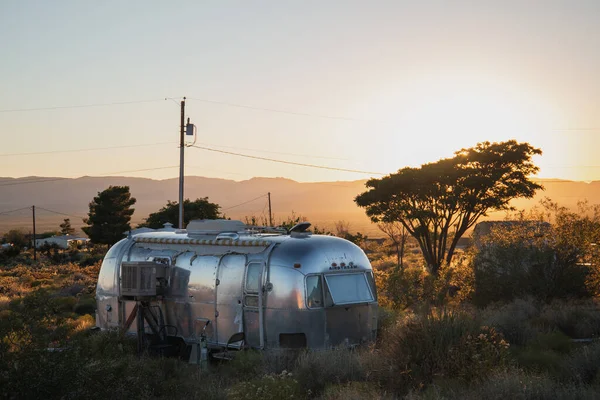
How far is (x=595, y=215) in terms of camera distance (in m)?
22.0

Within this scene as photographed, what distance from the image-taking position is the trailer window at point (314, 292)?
546 inches

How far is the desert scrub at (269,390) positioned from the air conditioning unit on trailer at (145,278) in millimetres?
5749

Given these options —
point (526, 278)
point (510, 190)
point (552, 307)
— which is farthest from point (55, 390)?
point (510, 190)

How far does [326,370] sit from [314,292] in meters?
2.61

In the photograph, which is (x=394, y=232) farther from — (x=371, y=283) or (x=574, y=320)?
(x=371, y=283)

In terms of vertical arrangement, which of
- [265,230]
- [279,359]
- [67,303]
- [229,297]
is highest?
[265,230]

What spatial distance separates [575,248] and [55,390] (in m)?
15.8

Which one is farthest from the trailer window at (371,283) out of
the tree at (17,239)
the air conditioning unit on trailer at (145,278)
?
the tree at (17,239)

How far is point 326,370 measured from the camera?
1149 cm

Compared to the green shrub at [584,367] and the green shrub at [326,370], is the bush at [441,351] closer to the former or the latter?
the green shrub at [326,370]

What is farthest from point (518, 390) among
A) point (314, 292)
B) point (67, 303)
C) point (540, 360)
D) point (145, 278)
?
point (67, 303)

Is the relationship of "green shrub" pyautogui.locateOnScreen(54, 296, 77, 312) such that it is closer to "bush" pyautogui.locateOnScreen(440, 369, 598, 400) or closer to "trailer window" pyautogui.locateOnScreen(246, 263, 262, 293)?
"trailer window" pyautogui.locateOnScreen(246, 263, 262, 293)

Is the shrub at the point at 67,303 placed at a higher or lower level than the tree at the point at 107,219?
lower

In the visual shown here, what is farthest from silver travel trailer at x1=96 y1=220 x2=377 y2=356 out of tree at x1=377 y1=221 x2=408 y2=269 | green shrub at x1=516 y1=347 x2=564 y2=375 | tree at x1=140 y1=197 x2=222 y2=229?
tree at x1=140 y1=197 x2=222 y2=229
